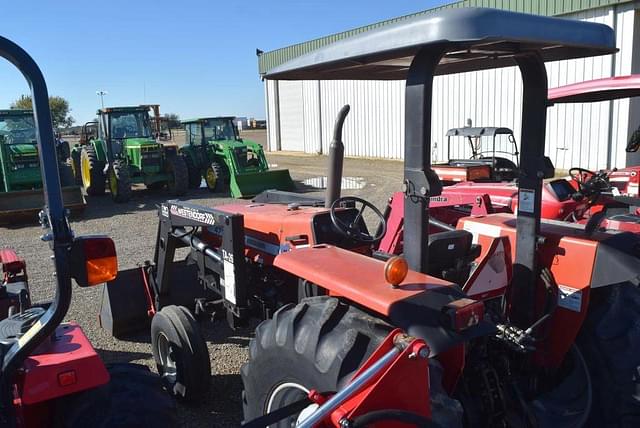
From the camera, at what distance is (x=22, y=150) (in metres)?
11.5

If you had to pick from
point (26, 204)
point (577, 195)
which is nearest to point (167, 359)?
point (577, 195)

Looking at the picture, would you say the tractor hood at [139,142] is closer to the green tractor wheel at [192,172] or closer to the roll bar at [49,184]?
the green tractor wheel at [192,172]

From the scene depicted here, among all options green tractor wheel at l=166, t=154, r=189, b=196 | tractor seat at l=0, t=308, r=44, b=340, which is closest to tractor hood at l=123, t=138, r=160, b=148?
green tractor wheel at l=166, t=154, r=189, b=196

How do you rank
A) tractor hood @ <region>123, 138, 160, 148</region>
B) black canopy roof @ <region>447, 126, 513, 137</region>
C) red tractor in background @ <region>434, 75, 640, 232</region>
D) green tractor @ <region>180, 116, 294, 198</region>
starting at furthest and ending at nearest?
tractor hood @ <region>123, 138, 160, 148</region>
green tractor @ <region>180, 116, 294, 198</region>
black canopy roof @ <region>447, 126, 513, 137</region>
red tractor in background @ <region>434, 75, 640, 232</region>

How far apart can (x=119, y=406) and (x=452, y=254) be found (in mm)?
1584

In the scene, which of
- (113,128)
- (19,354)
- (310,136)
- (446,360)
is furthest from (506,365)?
(310,136)

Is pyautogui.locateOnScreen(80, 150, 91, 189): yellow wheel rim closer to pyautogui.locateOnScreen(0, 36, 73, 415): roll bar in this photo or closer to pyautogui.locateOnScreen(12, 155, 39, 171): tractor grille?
pyautogui.locateOnScreen(12, 155, 39, 171): tractor grille

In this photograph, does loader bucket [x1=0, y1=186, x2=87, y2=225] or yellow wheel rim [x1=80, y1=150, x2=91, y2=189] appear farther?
yellow wheel rim [x1=80, y1=150, x2=91, y2=189]

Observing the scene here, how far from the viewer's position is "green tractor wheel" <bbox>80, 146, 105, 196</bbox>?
1291 cm

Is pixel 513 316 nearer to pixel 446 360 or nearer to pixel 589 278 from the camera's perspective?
pixel 589 278

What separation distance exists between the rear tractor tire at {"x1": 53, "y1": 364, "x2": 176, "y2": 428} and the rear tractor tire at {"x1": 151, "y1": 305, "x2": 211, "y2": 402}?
1227 mm

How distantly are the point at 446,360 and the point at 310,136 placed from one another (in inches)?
915

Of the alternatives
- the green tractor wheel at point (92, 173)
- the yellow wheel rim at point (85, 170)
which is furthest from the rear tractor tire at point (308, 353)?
the yellow wheel rim at point (85, 170)

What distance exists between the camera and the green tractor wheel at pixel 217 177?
13.3m
